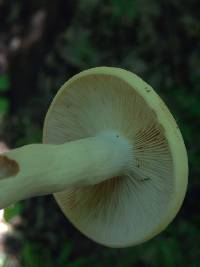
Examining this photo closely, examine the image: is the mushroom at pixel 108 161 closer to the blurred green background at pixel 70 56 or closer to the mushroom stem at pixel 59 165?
the mushroom stem at pixel 59 165

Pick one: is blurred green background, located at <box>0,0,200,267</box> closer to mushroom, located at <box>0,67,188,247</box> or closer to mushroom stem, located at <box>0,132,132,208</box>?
mushroom, located at <box>0,67,188,247</box>

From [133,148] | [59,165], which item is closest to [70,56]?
[133,148]

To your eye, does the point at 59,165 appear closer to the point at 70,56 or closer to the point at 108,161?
the point at 108,161

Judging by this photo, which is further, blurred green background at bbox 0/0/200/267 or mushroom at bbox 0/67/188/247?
blurred green background at bbox 0/0/200/267

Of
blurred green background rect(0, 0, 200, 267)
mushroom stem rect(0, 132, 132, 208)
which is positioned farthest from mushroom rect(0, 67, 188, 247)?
blurred green background rect(0, 0, 200, 267)

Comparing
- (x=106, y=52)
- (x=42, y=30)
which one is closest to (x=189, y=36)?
(x=106, y=52)
